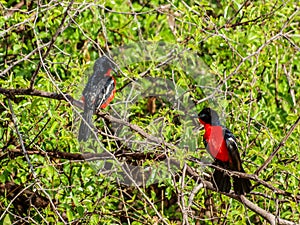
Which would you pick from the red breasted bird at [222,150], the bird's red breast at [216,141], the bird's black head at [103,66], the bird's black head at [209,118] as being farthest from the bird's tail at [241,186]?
the bird's black head at [103,66]

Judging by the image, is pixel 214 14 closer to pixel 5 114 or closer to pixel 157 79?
pixel 157 79

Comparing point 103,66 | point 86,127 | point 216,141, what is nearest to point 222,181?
point 216,141

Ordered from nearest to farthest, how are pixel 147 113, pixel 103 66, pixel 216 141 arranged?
pixel 216 141
pixel 103 66
pixel 147 113

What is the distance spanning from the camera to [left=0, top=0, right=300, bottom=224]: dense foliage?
4.81m

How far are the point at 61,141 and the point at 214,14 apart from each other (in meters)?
2.15

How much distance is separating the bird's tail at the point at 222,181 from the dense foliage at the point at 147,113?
63mm

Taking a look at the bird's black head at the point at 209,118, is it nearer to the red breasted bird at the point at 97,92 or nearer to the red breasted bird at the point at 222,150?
the red breasted bird at the point at 222,150

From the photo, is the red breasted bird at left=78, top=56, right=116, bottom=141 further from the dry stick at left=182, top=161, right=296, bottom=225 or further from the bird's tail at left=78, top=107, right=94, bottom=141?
the dry stick at left=182, top=161, right=296, bottom=225

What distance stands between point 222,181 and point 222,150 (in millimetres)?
229

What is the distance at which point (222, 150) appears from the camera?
501cm

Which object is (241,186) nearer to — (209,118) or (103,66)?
(209,118)

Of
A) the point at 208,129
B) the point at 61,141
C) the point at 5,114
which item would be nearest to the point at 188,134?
the point at 208,129

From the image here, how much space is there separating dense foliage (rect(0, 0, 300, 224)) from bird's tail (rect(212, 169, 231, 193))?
6 centimetres

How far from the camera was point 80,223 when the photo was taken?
529 cm
